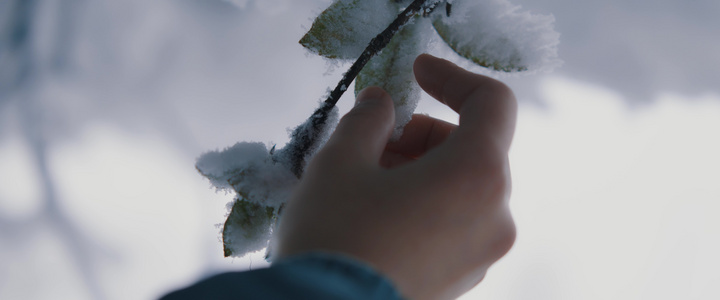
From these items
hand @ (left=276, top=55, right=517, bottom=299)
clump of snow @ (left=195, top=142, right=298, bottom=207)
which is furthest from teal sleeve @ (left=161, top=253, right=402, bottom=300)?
clump of snow @ (left=195, top=142, right=298, bottom=207)

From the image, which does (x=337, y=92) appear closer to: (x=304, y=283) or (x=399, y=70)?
(x=399, y=70)

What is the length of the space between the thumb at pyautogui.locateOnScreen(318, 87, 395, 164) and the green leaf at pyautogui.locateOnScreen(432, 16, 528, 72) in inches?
3.0

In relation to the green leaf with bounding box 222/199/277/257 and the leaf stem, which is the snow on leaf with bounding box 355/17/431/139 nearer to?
the leaf stem

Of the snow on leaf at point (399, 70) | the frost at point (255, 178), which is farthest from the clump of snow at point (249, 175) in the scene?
the snow on leaf at point (399, 70)

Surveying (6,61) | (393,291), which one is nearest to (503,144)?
(393,291)

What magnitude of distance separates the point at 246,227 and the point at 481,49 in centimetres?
24

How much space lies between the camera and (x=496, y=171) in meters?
0.26

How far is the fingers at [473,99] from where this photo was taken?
0.93 ft

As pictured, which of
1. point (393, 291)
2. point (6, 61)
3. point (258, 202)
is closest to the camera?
point (393, 291)

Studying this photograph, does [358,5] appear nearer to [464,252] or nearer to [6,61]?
[464,252]

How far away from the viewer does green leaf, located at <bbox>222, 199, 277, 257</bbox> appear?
36cm

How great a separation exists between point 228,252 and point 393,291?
0.64ft

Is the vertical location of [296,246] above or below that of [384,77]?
below

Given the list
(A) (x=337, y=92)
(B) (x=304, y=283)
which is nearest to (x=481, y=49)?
(A) (x=337, y=92)
